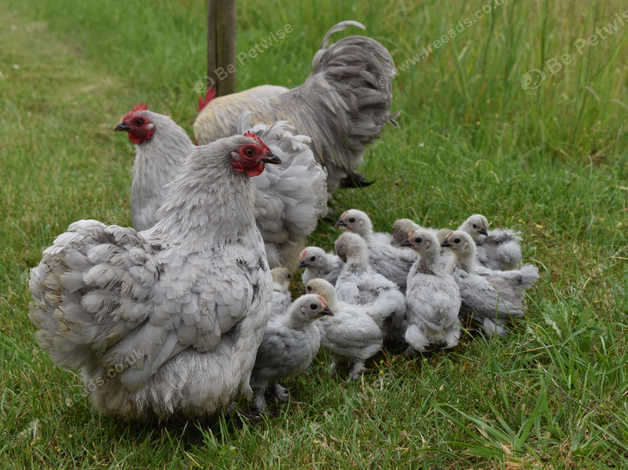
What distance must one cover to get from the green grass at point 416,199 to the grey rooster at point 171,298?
29cm

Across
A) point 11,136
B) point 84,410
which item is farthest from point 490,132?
point 11,136

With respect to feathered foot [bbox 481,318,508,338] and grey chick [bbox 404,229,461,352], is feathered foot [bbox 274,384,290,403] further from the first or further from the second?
feathered foot [bbox 481,318,508,338]

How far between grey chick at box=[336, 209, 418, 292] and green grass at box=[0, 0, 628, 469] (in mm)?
633

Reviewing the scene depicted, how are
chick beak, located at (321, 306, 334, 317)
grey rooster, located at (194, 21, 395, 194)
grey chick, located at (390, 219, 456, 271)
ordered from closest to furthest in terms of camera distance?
chick beak, located at (321, 306, 334, 317) < grey chick, located at (390, 219, 456, 271) < grey rooster, located at (194, 21, 395, 194)

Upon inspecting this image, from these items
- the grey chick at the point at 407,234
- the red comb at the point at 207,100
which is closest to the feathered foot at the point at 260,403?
the grey chick at the point at 407,234

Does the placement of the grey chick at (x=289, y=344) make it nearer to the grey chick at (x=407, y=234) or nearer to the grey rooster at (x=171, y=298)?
the grey rooster at (x=171, y=298)

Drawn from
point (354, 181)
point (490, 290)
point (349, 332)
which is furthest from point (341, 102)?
point (349, 332)

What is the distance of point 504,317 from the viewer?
3.53 m

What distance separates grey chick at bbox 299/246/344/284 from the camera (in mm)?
3924

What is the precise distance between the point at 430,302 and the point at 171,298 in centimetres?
152

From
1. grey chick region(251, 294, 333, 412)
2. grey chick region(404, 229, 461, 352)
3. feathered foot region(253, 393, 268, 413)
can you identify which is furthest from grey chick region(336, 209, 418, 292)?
feathered foot region(253, 393, 268, 413)

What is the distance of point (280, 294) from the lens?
362cm

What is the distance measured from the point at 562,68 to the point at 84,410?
5844mm

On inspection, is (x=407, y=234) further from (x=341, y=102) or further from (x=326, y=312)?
(x=341, y=102)
